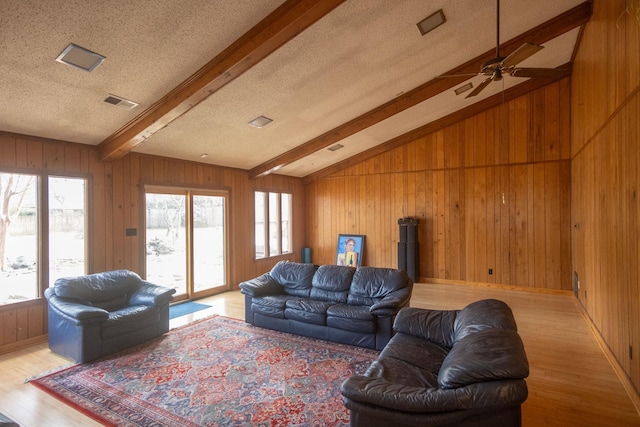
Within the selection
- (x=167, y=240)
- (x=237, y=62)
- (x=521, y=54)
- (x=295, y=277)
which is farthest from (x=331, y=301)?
(x=521, y=54)

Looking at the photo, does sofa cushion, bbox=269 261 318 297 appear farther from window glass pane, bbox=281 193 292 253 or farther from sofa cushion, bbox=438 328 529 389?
window glass pane, bbox=281 193 292 253

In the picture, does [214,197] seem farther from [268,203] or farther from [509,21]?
[509,21]

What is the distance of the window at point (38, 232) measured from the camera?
4117 mm

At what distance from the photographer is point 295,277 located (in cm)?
500

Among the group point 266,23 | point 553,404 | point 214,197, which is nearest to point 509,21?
point 266,23

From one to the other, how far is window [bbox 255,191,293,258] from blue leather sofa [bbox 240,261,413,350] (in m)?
2.94

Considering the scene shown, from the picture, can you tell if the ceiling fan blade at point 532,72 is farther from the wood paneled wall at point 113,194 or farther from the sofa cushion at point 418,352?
the wood paneled wall at point 113,194

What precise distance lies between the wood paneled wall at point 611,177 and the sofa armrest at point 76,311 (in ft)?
16.7

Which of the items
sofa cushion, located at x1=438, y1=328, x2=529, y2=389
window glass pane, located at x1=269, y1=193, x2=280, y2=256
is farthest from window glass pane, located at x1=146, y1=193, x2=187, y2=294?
sofa cushion, located at x1=438, y1=328, x2=529, y2=389

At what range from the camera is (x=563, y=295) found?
6336 mm

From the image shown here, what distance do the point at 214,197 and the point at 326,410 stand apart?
4963 millimetres

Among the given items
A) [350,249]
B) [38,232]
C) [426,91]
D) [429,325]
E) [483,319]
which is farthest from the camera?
[350,249]

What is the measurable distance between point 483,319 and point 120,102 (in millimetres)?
4374

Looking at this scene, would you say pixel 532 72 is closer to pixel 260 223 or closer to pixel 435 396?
pixel 435 396
